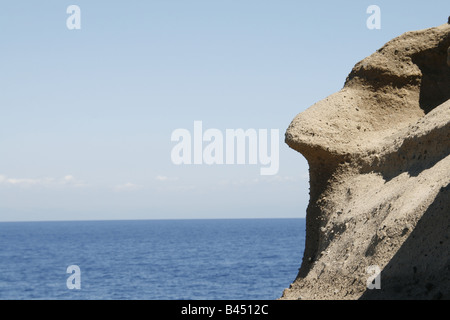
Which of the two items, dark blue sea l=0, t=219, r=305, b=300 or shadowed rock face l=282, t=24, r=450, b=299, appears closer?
shadowed rock face l=282, t=24, r=450, b=299

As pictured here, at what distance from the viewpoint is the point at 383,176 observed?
12297 millimetres

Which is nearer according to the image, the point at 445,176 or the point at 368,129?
the point at 445,176

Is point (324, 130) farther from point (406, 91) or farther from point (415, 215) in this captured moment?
point (415, 215)

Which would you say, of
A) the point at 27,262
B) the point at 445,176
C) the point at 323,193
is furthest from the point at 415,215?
the point at 27,262

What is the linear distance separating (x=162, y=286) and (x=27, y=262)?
3685 centimetres

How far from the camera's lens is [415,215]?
9.79m

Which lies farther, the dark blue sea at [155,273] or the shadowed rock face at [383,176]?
the dark blue sea at [155,273]

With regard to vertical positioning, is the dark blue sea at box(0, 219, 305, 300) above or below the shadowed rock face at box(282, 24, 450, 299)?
below

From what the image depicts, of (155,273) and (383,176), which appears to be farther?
(155,273)

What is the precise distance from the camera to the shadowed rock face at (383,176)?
9.25 m

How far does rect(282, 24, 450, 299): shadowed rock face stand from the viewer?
30.3 feet

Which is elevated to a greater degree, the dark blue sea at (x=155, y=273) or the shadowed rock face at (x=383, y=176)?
the shadowed rock face at (x=383, y=176)

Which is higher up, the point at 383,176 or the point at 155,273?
the point at 383,176
